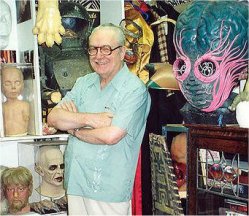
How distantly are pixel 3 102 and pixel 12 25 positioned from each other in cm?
45

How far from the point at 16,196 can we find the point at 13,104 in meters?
0.46

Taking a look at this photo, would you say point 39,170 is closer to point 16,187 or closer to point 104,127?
point 16,187

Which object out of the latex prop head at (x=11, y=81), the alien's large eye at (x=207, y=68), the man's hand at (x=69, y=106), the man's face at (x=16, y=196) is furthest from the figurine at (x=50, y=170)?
the alien's large eye at (x=207, y=68)

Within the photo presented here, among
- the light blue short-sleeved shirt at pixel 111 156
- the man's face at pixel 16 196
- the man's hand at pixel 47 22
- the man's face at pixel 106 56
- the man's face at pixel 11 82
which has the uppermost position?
the man's hand at pixel 47 22

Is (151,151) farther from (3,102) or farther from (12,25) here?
(12,25)

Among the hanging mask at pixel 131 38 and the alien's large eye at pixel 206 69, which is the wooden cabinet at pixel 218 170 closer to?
the alien's large eye at pixel 206 69

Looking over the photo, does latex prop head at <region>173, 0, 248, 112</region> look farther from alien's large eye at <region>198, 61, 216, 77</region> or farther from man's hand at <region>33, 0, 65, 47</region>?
man's hand at <region>33, 0, 65, 47</region>

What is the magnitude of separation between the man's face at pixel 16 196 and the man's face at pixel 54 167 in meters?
0.13

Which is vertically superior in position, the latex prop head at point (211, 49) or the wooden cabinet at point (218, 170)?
the latex prop head at point (211, 49)

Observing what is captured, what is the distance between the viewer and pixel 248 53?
1473mm

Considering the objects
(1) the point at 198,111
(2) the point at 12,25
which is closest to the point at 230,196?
(1) the point at 198,111

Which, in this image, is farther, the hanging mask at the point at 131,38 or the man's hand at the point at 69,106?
the hanging mask at the point at 131,38

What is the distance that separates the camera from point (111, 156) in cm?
177

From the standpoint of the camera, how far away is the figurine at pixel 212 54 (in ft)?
4.75
